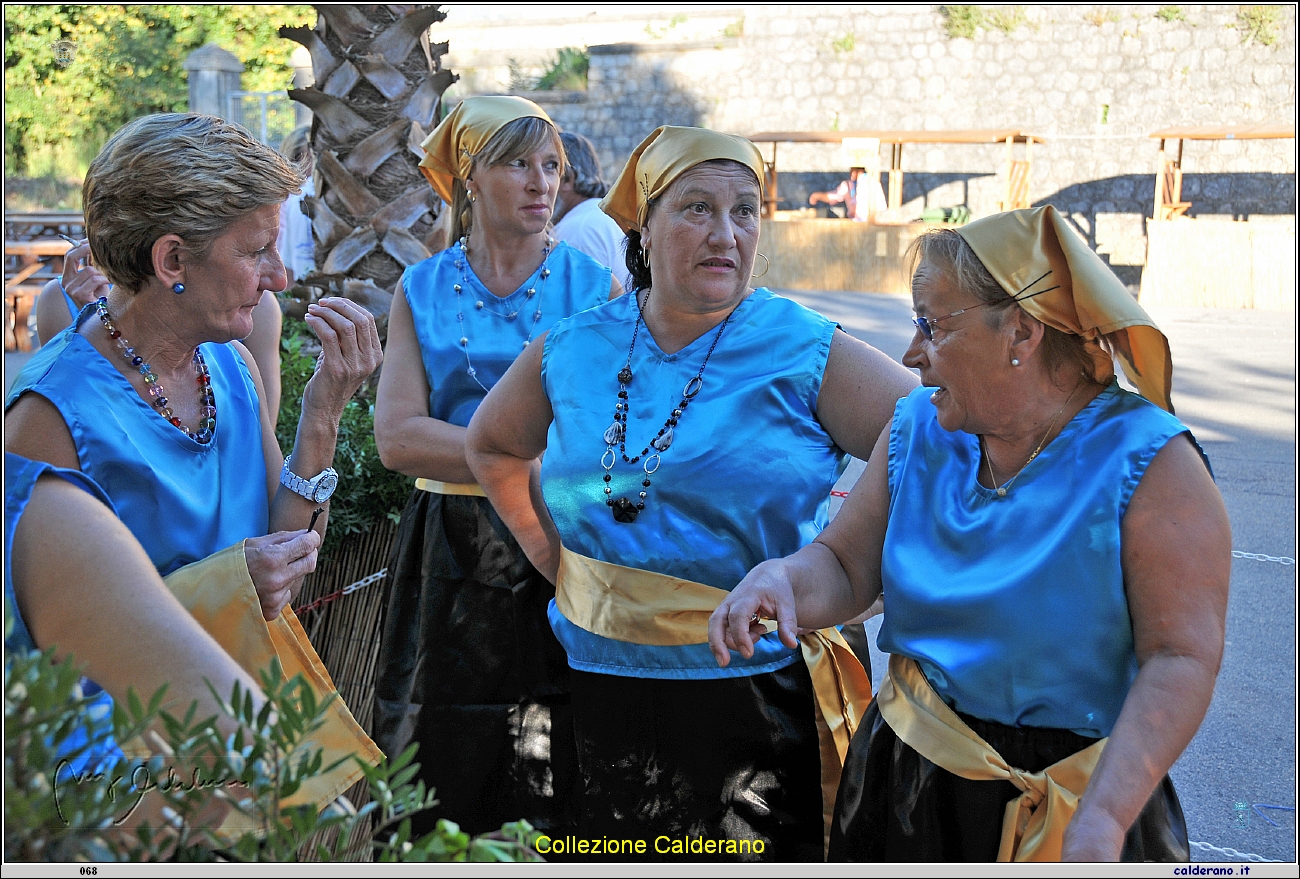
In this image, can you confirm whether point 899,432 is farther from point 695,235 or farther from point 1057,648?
point 695,235

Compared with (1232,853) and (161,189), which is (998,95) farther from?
(161,189)

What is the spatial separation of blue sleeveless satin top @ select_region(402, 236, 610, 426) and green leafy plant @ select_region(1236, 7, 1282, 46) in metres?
19.0

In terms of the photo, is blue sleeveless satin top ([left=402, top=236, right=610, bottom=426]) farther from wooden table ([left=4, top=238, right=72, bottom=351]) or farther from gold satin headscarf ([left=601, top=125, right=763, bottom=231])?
wooden table ([left=4, top=238, right=72, bottom=351])

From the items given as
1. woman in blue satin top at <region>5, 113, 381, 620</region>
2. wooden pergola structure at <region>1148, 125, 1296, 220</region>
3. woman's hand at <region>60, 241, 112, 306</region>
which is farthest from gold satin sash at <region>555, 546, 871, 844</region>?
wooden pergola structure at <region>1148, 125, 1296, 220</region>

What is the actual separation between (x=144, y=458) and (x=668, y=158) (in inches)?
47.4

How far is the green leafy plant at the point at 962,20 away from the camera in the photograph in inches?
798

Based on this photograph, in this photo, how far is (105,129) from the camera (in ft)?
77.9

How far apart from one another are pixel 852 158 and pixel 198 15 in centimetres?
1459

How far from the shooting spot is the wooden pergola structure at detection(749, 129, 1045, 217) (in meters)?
18.8

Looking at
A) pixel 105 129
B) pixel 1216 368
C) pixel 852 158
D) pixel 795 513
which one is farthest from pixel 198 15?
pixel 795 513

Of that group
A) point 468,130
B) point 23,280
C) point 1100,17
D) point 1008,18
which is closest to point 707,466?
point 468,130

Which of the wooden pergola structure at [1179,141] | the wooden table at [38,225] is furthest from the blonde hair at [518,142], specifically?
the wooden pergola structure at [1179,141]

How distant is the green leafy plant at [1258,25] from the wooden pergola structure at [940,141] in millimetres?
3497

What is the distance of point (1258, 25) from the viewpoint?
18.3 m
